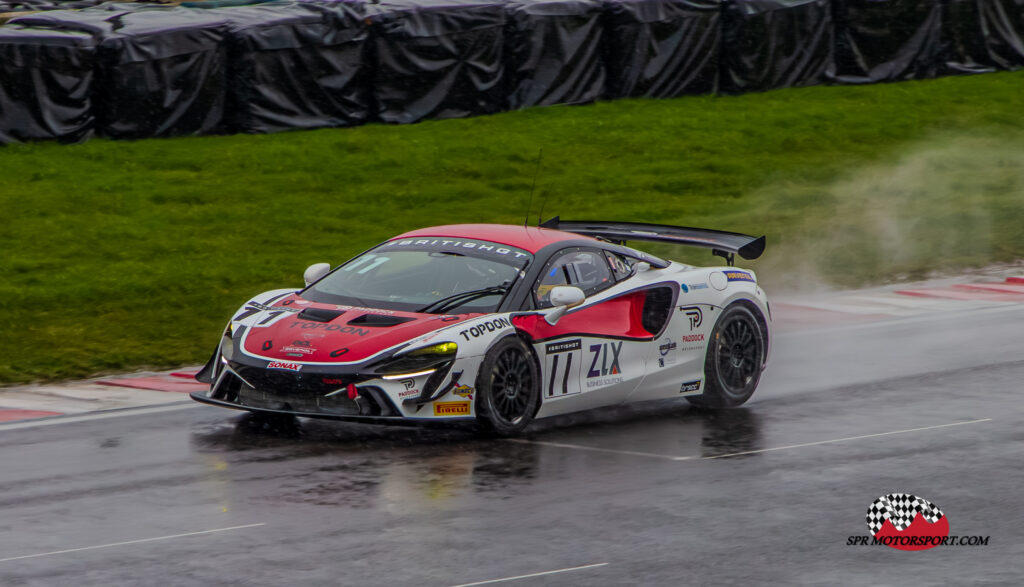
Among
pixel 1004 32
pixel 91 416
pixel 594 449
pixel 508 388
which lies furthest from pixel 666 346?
pixel 1004 32

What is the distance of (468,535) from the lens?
797cm

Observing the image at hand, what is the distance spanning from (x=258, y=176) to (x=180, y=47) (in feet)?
7.00

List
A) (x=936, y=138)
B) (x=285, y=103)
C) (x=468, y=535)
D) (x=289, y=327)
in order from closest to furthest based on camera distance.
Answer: (x=468, y=535)
(x=289, y=327)
(x=285, y=103)
(x=936, y=138)

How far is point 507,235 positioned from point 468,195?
→ 1005 cm

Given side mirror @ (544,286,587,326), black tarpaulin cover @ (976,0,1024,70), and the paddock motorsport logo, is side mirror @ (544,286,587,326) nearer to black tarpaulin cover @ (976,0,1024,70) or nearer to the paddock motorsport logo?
the paddock motorsport logo

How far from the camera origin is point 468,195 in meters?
21.2

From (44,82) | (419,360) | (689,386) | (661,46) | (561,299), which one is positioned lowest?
(689,386)

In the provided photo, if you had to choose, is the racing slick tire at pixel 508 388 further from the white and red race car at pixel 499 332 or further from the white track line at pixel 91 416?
the white track line at pixel 91 416

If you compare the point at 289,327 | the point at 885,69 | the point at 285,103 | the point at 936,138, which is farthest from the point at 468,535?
the point at 885,69

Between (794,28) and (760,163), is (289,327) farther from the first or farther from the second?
(794,28)

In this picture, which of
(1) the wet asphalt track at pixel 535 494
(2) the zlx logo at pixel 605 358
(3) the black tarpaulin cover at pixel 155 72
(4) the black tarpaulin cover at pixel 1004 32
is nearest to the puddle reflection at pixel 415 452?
(1) the wet asphalt track at pixel 535 494

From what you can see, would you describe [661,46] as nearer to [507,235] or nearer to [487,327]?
[507,235]

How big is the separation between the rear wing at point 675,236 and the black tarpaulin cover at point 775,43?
14.5m

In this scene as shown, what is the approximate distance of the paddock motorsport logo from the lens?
8.00m
